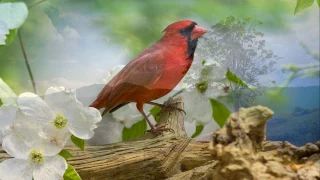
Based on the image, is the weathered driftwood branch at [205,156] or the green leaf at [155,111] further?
the green leaf at [155,111]

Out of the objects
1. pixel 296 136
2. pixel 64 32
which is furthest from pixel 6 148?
pixel 296 136

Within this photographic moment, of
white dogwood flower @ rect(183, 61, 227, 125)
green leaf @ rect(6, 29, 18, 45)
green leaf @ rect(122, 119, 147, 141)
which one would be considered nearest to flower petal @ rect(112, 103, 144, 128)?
green leaf @ rect(122, 119, 147, 141)

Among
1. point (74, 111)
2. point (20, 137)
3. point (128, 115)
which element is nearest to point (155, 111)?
point (128, 115)

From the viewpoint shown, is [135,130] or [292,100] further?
[135,130]

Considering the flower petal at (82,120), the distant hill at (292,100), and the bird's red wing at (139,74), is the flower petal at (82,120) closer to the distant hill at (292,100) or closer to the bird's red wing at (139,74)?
the bird's red wing at (139,74)

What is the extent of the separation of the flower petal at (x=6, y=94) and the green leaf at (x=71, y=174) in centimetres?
17

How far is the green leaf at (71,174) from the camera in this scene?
90cm

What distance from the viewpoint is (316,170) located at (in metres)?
0.73

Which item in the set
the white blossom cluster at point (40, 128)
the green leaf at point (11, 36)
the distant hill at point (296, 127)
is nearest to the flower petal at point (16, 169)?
the white blossom cluster at point (40, 128)

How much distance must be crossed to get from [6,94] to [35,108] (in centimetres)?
7

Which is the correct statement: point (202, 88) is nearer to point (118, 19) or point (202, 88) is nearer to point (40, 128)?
point (118, 19)

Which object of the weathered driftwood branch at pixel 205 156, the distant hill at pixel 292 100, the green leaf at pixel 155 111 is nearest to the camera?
the weathered driftwood branch at pixel 205 156

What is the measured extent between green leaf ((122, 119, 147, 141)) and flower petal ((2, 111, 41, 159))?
176mm

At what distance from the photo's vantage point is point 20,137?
88 centimetres
